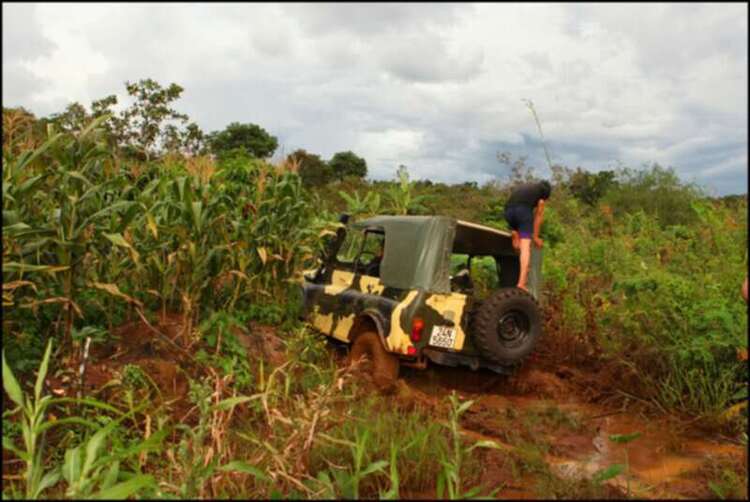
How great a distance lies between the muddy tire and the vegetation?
184 mm

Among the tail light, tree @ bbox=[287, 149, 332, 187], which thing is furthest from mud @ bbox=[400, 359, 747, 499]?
tree @ bbox=[287, 149, 332, 187]

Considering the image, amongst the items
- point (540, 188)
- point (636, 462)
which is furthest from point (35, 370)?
point (540, 188)

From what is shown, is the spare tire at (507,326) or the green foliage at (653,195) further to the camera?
the green foliage at (653,195)

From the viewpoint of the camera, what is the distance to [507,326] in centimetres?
600

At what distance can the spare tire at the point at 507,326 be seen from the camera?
5781 millimetres

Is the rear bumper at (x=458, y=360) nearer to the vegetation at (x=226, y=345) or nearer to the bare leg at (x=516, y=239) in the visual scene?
the vegetation at (x=226, y=345)

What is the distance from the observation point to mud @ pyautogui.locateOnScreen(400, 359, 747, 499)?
3.64 metres

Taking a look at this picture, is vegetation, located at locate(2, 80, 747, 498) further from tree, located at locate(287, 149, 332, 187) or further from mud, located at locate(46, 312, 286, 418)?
tree, located at locate(287, 149, 332, 187)

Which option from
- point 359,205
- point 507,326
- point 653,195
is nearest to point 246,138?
point 653,195

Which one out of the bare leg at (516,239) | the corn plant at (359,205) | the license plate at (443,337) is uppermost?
the corn plant at (359,205)

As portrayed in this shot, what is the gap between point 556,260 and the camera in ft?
28.8

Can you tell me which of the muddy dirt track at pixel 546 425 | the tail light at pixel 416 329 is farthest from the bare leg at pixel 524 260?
the tail light at pixel 416 329

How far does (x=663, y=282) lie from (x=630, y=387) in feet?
3.14

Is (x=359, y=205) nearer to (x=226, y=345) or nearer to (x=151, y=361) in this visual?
(x=226, y=345)
